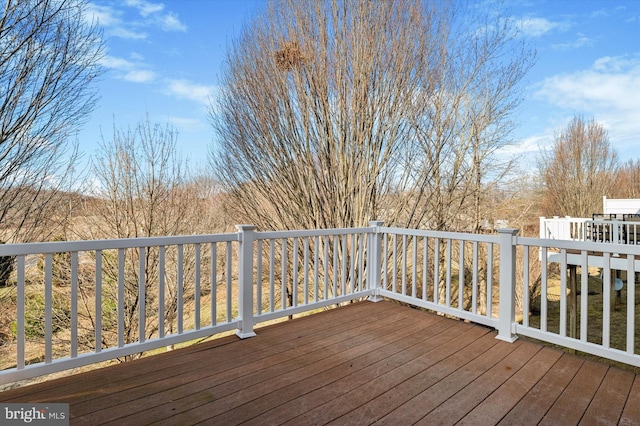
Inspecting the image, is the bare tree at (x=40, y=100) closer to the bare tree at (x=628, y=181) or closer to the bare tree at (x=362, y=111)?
the bare tree at (x=362, y=111)

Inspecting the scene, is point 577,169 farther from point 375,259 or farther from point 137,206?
point 137,206

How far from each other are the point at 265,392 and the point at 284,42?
580 centimetres

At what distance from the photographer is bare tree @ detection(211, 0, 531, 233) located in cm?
592

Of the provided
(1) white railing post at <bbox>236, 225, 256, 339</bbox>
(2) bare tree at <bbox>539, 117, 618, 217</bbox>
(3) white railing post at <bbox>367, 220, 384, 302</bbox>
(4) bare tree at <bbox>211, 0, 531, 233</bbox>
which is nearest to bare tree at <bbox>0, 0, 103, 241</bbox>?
(4) bare tree at <bbox>211, 0, 531, 233</bbox>

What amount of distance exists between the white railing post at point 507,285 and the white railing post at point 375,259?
1.43 metres

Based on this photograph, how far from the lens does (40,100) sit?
4645mm

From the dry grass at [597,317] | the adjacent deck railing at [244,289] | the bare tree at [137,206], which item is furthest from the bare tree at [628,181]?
the bare tree at [137,206]

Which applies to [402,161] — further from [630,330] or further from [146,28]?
[146,28]

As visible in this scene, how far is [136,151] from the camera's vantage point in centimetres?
695

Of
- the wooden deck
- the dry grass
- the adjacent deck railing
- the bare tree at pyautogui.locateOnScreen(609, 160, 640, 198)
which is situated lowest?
the dry grass

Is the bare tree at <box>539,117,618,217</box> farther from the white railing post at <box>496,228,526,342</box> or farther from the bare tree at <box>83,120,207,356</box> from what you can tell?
the bare tree at <box>83,120,207,356</box>

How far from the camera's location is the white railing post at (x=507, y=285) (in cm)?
293

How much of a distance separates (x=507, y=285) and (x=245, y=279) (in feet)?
7.58

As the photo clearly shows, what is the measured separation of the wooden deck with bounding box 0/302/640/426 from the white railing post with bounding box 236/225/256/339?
0.39 feet
